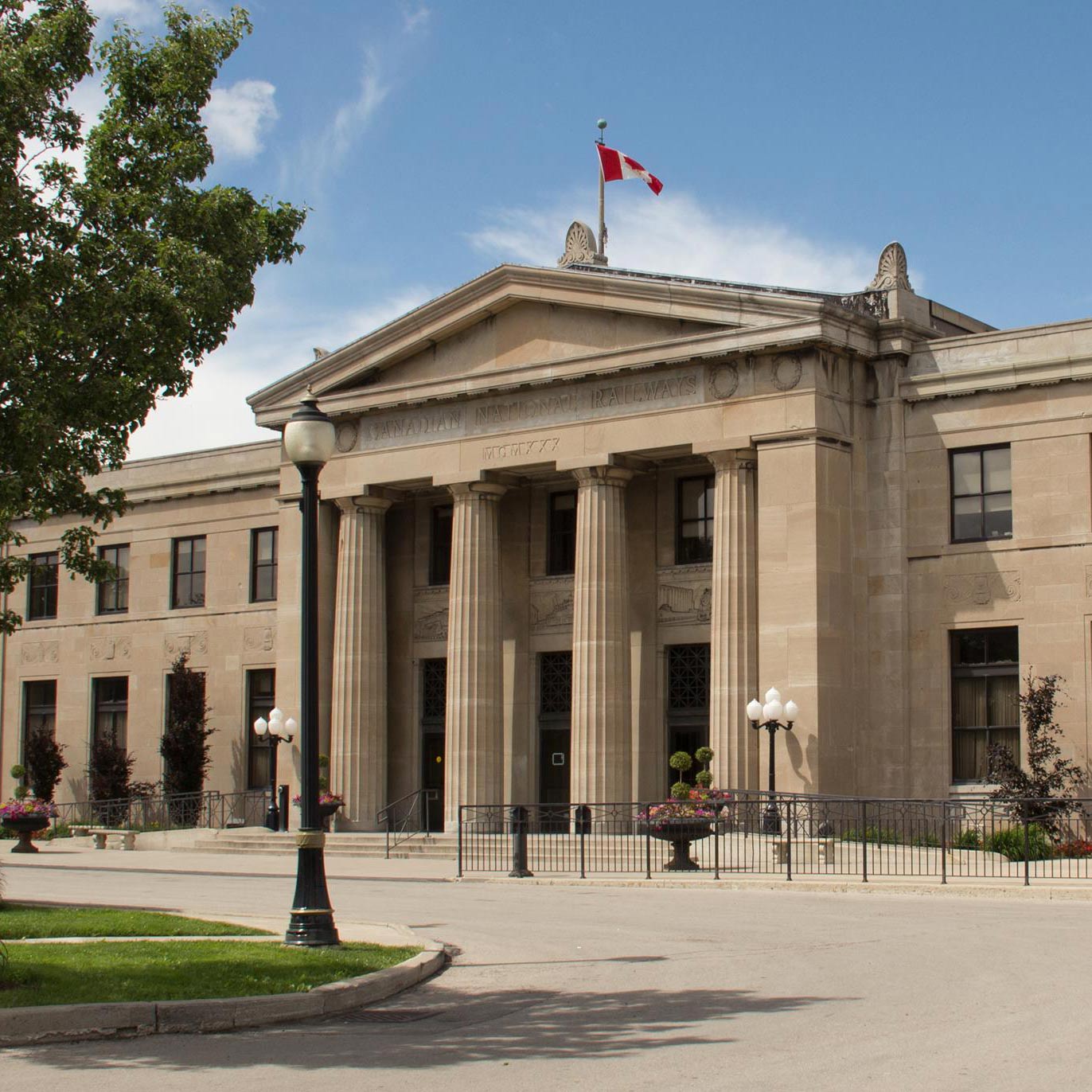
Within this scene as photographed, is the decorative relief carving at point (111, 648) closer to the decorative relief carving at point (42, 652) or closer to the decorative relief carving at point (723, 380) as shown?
the decorative relief carving at point (42, 652)

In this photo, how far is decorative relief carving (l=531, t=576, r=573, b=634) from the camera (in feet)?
135

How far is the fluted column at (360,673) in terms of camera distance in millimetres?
42250

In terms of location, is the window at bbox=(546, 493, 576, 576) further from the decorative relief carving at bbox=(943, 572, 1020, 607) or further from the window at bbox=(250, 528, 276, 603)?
the window at bbox=(250, 528, 276, 603)

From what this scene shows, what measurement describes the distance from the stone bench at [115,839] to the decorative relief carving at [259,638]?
6640 mm

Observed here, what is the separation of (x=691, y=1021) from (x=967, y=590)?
82.6 ft

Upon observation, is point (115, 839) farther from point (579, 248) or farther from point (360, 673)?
point (579, 248)

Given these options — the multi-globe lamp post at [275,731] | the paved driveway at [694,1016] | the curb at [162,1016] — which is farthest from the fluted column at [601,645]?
the curb at [162,1016]

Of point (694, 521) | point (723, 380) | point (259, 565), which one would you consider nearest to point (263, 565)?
point (259, 565)

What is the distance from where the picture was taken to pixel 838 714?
35.3 metres

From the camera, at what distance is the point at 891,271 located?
37844 millimetres

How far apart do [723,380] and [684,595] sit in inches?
207

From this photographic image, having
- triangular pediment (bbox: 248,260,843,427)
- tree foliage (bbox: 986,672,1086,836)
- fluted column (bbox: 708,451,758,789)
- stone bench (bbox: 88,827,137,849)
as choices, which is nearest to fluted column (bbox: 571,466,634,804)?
fluted column (bbox: 708,451,758,789)

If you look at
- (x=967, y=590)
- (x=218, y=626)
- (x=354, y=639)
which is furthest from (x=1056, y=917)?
(x=218, y=626)

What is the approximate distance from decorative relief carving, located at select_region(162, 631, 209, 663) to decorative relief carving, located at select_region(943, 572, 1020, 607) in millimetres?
23065
